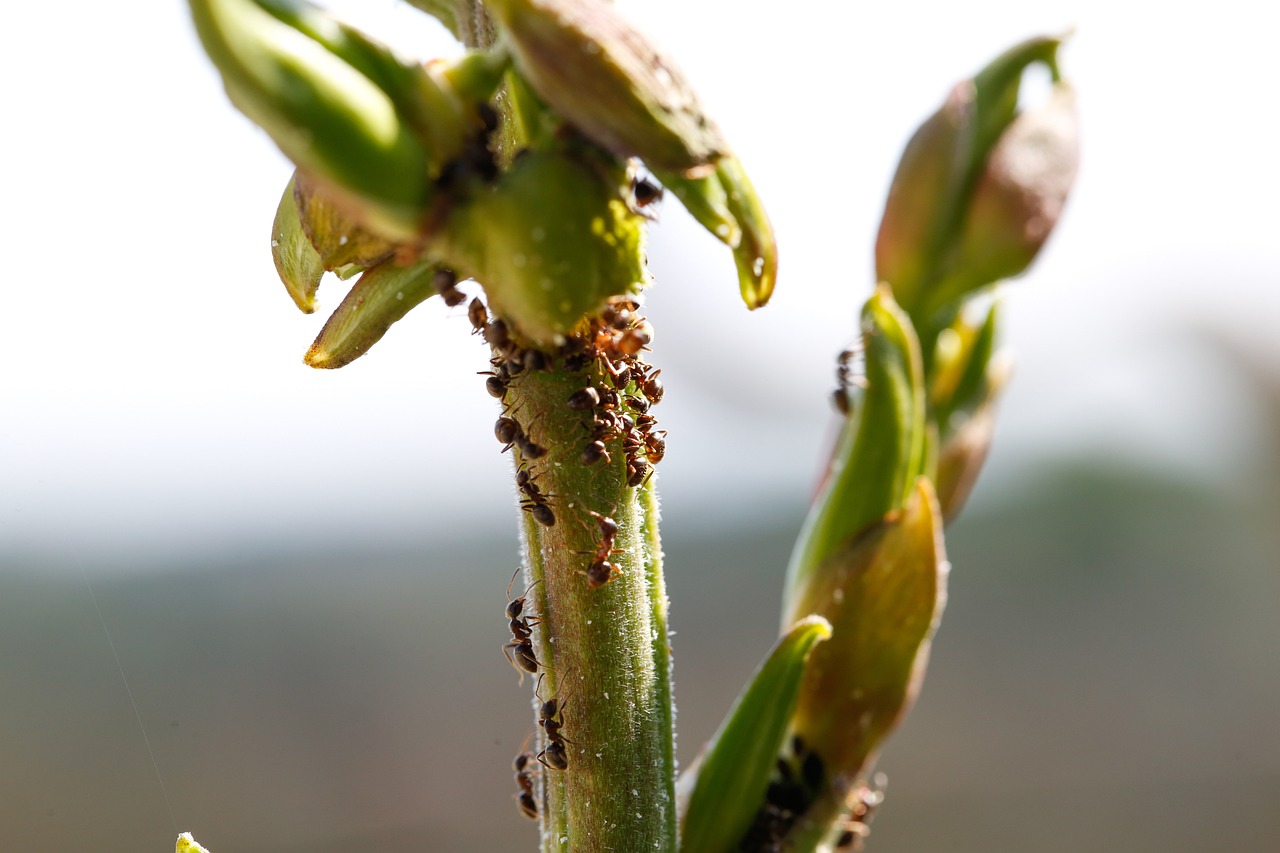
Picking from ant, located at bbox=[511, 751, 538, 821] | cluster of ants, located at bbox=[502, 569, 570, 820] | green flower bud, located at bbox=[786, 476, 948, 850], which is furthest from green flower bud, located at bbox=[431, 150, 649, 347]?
ant, located at bbox=[511, 751, 538, 821]

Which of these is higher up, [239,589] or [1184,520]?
[239,589]

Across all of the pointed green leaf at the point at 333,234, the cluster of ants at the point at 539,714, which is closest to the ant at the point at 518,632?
the cluster of ants at the point at 539,714

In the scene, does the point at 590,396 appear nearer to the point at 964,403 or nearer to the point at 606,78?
the point at 606,78

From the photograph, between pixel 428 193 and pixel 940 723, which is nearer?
pixel 428 193

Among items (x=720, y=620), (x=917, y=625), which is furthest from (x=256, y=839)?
(x=917, y=625)

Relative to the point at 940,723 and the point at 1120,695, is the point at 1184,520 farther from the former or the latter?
the point at 940,723

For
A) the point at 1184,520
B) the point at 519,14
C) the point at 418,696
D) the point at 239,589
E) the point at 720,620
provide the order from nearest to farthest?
1. the point at 519,14
2. the point at 239,589
3. the point at 418,696
4. the point at 720,620
5. the point at 1184,520
